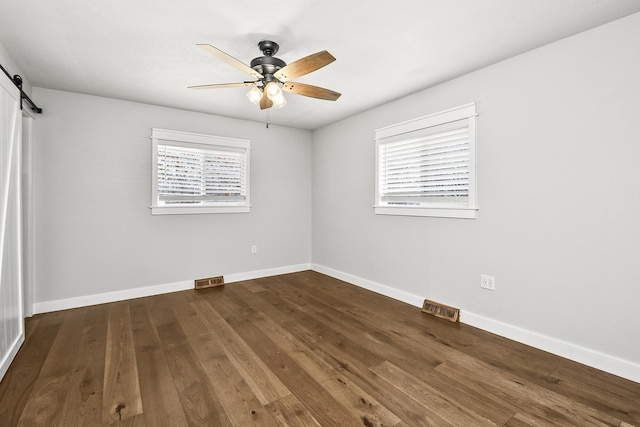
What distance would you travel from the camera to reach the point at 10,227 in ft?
7.47

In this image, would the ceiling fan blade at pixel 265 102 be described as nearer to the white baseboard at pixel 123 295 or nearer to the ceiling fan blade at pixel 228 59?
the ceiling fan blade at pixel 228 59

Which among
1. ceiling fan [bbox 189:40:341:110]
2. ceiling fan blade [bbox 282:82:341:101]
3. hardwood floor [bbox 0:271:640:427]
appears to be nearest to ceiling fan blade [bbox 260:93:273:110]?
ceiling fan [bbox 189:40:341:110]

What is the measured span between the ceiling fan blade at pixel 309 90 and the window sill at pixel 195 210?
238 cm

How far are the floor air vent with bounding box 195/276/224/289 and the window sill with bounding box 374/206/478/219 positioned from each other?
2.44 m

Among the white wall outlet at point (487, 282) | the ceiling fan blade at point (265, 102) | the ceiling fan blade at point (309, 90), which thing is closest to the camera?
the ceiling fan blade at point (309, 90)

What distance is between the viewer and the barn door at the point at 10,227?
2.09 m

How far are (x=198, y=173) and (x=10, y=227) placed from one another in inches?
82.5

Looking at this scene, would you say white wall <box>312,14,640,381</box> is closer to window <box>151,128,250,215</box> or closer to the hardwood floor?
the hardwood floor

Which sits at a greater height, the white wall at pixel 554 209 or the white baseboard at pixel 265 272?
the white wall at pixel 554 209

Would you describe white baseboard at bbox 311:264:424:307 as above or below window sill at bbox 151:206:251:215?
below

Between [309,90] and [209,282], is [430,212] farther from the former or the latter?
[209,282]

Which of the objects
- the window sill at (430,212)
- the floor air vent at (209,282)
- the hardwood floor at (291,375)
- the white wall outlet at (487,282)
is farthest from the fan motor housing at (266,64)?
the floor air vent at (209,282)

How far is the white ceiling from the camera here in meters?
1.92

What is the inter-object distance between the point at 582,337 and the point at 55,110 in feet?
18.0
